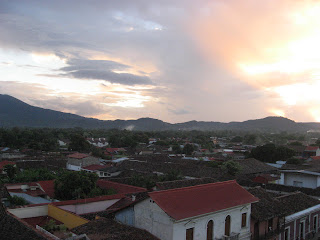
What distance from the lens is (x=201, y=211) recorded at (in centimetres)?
1159

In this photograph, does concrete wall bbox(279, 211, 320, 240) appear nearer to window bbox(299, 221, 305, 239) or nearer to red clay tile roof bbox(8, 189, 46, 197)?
window bbox(299, 221, 305, 239)

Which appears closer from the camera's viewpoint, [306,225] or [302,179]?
[306,225]

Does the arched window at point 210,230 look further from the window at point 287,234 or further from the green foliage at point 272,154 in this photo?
the green foliage at point 272,154

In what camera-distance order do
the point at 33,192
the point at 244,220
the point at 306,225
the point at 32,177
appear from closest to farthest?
the point at 244,220
the point at 306,225
the point at 33,192
the point at 32,177

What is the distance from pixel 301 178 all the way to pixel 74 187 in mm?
17869

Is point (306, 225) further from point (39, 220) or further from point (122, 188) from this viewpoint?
point (39, 220)

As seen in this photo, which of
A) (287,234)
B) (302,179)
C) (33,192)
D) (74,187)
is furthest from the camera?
(302,179)

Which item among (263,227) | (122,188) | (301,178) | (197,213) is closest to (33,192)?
(122,188)

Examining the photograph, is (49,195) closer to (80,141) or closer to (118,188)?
(118,188)

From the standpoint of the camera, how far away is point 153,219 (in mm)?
11711

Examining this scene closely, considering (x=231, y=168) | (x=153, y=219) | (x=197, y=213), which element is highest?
(x=197, y=213)

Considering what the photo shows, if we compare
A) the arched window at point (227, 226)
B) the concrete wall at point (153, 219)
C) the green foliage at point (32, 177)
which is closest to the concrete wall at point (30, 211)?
the concrete wall at point (153, 219)

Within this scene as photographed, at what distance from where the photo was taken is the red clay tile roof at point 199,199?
36.9 ft

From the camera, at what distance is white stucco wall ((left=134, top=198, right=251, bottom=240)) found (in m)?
11.1
